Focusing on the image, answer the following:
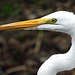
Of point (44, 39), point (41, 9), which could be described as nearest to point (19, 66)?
point (44, 39)

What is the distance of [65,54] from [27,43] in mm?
2510

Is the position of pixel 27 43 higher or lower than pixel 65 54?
higher

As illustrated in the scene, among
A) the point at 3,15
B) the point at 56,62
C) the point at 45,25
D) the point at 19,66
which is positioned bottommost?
the point at 56,62

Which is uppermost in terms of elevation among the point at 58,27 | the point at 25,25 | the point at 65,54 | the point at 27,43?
the point at 27,43

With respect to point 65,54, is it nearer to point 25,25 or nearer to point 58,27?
point 58,27

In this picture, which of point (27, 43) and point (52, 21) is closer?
point (52, 21)

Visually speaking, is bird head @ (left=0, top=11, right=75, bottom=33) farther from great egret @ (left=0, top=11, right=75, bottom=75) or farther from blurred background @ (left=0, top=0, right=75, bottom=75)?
blurred background @ (left=0, top=0, right=75, bottom=75)

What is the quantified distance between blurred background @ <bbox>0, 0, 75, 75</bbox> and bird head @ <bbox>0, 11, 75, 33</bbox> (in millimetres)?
2039

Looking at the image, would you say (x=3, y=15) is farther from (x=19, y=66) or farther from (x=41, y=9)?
(x=19, y=66)

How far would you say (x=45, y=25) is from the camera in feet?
6.62

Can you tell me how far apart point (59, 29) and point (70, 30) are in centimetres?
12

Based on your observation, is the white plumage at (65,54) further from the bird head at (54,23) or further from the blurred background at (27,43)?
the blurred background at (27,43)

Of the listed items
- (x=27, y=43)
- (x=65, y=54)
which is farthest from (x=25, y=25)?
(x=27, y=43)

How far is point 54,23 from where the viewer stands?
77.8 inches
